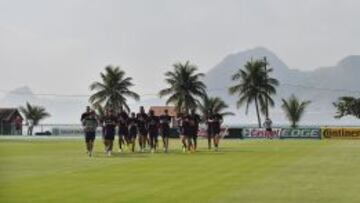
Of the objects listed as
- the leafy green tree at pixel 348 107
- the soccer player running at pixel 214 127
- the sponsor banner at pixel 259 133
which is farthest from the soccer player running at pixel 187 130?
the leafy green tree at pixel 348 107

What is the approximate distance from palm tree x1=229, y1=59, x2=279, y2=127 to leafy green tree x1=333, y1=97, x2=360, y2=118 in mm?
17055

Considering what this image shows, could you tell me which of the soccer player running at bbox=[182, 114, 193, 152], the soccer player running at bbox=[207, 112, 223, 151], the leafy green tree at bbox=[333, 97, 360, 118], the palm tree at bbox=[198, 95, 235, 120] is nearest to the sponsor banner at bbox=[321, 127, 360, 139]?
the soccer player running at bbox=[207, 112, 223, 151]

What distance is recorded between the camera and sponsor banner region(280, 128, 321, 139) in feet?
257

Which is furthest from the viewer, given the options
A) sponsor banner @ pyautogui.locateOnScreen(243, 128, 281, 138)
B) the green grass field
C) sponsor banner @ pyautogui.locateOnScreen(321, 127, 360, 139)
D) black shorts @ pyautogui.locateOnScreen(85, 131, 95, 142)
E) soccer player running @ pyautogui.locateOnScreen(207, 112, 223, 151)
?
sponsor banner @ pyautogui.locateOnScreen(243, 128, 281, 138)

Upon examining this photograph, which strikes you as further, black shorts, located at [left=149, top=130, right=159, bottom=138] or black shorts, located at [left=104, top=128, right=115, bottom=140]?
black shorts, located at [left=149, top=130, right=159, bottom=138]

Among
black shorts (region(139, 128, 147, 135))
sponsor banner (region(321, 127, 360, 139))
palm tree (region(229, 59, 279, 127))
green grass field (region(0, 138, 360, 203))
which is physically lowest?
green grass field (region(0, 138, 360, 203))

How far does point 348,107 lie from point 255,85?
2174 centimetres

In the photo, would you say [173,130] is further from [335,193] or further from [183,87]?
[335,193]

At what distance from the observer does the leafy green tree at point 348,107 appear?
12550cm

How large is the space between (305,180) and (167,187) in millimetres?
4008

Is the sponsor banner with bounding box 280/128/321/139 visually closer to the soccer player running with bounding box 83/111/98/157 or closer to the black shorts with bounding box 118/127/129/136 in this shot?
→ the black shorts with bounding box 118/127/129/136

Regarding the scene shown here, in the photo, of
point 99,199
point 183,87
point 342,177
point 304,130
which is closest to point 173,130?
point 304,130

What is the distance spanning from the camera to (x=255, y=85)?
112812mm

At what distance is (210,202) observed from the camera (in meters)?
15.7
